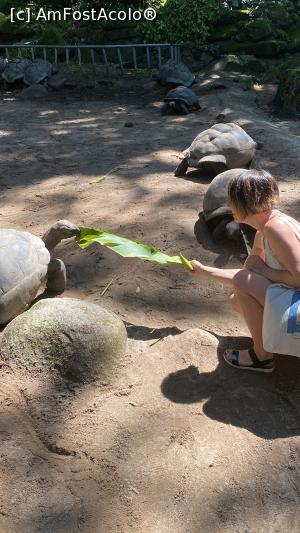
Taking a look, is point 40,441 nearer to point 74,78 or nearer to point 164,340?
point 164,340

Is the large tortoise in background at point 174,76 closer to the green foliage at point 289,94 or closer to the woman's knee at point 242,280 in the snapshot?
the green foliage at point 289,94

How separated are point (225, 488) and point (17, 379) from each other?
976 mm

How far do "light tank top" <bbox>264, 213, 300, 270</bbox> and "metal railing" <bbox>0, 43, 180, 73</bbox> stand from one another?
→ 9.36 m

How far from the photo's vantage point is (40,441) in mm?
2098

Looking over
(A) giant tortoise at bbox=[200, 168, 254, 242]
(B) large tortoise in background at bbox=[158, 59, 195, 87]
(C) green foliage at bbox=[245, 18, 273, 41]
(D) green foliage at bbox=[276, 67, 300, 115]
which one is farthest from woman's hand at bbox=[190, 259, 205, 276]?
(C) green foliage at bbox=[245, 18, 273, 41]

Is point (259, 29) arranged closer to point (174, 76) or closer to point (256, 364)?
point (174, 76)

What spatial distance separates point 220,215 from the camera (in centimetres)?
367

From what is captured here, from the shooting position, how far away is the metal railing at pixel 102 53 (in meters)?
10.9

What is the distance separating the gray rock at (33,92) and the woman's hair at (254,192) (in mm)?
7815

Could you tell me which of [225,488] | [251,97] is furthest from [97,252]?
[251,97]

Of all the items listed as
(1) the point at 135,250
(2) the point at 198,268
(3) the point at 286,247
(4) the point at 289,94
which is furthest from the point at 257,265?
(4) the point at 289,94

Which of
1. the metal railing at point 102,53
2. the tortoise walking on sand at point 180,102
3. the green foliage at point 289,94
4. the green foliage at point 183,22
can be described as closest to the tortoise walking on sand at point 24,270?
the tortoise walking on sand at point 180,102

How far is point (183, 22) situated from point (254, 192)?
9.92m

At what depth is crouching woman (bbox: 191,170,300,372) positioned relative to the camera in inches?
85.3
